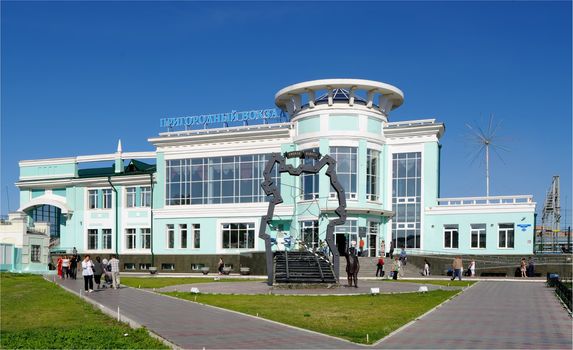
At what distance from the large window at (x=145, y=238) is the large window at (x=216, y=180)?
11.9ft

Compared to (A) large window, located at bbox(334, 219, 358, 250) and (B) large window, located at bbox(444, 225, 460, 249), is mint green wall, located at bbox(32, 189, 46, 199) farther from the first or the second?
(B) large window, located at bbox(444, 225, 460, 249)

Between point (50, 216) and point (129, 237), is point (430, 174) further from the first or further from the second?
point (50, 216)

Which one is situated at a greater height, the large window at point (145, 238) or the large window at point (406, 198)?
the large window at point (406, 198)

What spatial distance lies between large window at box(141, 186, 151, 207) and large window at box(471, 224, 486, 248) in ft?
101

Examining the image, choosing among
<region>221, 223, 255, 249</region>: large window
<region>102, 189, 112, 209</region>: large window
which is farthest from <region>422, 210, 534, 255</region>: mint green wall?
<region>102, 189, 112, 209</region>: large window

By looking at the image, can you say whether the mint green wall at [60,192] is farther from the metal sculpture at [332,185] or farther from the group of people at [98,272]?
the metal sculpture at [332,185]

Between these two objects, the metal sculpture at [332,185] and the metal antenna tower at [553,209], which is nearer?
the metal sculpture at [332,185]

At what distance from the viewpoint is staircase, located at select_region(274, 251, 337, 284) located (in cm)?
3150

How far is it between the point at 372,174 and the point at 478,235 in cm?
1031

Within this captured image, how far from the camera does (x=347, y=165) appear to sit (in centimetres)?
A: 5597

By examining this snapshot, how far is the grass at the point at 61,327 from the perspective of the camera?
43.7 feet

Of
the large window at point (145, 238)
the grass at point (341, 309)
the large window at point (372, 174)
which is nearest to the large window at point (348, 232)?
the large window at point (372, 174)

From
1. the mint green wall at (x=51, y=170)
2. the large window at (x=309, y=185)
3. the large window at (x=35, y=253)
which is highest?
the mint green wall at (x=51, y=170)

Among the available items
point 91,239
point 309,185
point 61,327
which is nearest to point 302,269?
point 61,327
